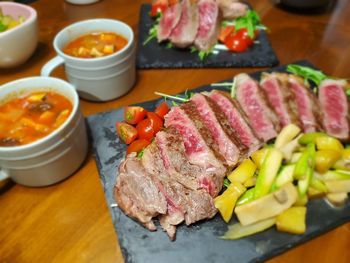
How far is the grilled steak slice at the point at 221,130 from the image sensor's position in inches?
90.0

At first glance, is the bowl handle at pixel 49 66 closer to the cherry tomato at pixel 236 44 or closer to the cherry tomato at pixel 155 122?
the cherry tomato at pixel 155 122

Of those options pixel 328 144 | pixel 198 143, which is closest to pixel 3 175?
pixel 198 143

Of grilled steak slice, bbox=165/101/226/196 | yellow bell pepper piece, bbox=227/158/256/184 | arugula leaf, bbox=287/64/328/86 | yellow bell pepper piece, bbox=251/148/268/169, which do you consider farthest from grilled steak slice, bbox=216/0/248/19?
yellow bell pepper piece, bbox=227/158/256/184

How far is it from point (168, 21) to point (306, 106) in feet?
5.52

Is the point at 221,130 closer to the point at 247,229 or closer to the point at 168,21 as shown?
the point at 247,229

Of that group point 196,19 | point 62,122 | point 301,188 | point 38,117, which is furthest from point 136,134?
point 196,19

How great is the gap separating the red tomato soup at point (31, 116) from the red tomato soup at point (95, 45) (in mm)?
550

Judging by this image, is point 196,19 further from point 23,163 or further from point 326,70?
point 23,163

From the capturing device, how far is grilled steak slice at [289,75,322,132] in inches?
101

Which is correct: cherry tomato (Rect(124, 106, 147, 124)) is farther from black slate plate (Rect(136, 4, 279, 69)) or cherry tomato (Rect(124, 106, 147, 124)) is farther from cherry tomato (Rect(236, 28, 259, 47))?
cherry tomato (Rect(236, 28, 259, 47))

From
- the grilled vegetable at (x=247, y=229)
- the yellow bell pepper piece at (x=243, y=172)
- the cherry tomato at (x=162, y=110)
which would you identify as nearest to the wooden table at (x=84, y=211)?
the grilled vegetable at (x=247, y=229)

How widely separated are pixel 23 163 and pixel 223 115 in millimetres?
1358

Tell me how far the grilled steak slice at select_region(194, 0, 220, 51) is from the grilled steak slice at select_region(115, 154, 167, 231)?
5.73ft

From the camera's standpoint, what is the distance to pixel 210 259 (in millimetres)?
1907
